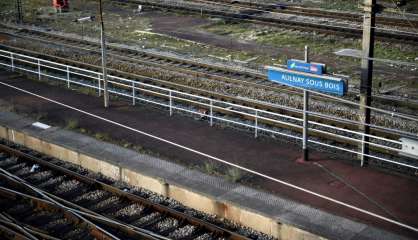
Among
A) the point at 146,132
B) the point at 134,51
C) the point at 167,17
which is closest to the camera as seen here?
the point at 146,132

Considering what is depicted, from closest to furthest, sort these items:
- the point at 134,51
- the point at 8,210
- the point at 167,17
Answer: the point at 8,210, the point at 134,51, the point at 167,17

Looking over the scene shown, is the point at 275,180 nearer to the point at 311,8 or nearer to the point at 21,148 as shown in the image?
the point at 21,148

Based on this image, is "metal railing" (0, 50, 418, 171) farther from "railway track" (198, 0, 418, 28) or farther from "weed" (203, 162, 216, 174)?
"railway track" (198, 0, 418, 28)

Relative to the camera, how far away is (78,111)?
2027cm

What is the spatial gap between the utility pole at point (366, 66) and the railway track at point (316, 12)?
1647 cm

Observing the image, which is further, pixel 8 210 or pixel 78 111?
pixel 78 111

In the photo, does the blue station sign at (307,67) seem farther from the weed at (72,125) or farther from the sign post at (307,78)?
the weed at (72,125)

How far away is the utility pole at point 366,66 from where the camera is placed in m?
14.9

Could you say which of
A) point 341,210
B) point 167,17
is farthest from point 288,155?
point 167,17

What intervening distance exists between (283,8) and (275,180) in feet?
81.7

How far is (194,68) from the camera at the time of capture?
2656cm

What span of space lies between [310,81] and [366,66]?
1.38 m

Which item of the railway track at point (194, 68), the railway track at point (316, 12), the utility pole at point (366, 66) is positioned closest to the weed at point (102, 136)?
the utility pole at point (366, 66)

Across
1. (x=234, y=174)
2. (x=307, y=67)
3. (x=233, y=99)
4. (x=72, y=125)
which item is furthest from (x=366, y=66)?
(x=72, y=125)
